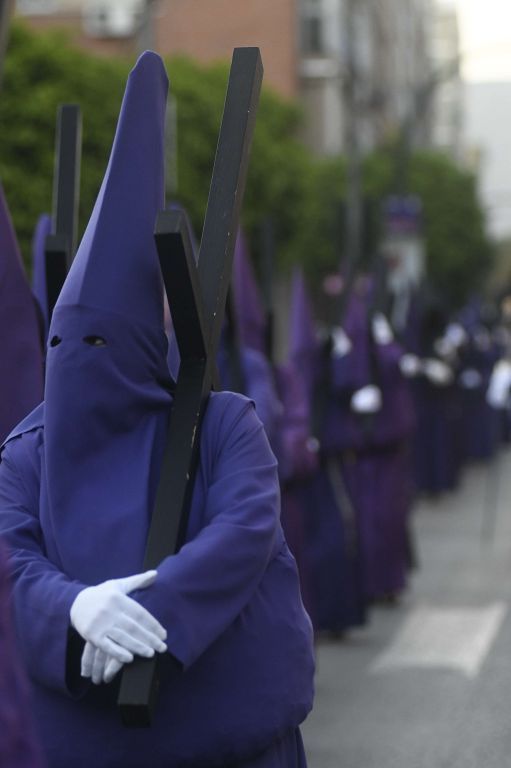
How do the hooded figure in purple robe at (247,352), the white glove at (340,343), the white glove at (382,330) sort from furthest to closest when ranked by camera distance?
the white glove at (382,330) → the white glove at (340,343) → the hooded figure in purple robe at (247,352)

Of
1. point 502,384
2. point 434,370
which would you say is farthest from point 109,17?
point 502,384

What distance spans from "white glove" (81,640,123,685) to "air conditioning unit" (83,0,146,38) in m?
37.6

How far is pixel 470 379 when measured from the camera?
2195cm

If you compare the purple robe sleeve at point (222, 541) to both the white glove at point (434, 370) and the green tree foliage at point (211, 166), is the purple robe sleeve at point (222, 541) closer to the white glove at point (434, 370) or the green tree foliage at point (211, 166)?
the green tree foliage at point (211, 166)

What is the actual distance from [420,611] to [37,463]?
6919 millimetres

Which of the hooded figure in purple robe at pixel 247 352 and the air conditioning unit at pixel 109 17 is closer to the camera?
the hooded figure in purple robe at pixel 247 352

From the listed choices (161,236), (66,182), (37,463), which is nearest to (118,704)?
(37,463)

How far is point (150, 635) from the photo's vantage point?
10.3 ft

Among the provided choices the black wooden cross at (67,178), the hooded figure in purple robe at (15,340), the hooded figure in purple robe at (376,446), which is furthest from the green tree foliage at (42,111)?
the hooded figure in purple robe at (15,340)

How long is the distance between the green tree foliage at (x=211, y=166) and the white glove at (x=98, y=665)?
9.92 meters

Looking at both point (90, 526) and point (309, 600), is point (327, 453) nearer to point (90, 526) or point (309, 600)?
point (309, 600)

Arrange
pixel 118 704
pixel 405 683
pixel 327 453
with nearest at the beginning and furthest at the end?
pixel 118 704, pixel 405 683, pixel 327 453

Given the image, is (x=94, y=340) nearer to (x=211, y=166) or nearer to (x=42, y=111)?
(x=42, y=111)

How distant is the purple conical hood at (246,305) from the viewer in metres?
7.83
